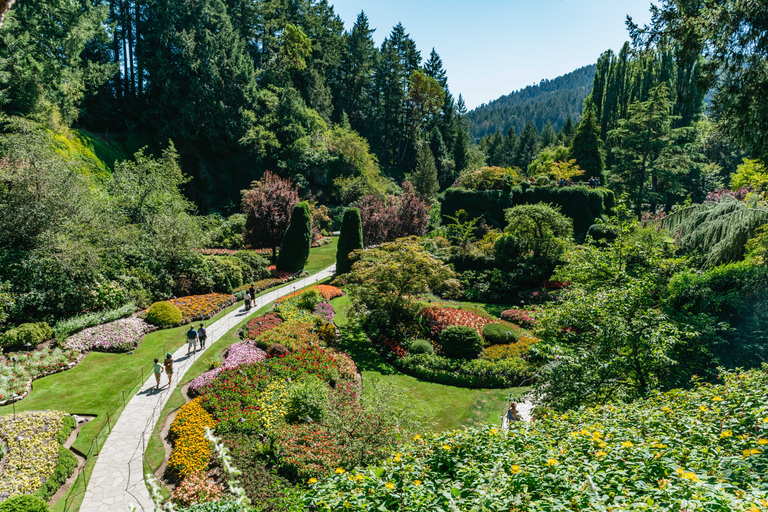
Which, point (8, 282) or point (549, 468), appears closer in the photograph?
point (549, 468)

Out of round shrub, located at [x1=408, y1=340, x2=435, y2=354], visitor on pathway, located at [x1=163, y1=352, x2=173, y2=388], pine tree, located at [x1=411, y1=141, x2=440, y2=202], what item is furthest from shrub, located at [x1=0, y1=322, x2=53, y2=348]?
pine tree, located at [x1=411, y1=141, x2=440, y2=202]

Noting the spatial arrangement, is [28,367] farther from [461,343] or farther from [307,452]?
[461,343]

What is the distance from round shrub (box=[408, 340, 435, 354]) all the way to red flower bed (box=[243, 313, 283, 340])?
612 centimetres

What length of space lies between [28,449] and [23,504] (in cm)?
296

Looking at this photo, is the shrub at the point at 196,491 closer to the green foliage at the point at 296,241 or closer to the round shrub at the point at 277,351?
the round shrub at the point at 277,351

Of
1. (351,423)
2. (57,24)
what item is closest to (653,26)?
(351,423)

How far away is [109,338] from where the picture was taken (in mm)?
15391

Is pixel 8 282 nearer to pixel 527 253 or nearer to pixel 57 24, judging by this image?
pixel 57 24

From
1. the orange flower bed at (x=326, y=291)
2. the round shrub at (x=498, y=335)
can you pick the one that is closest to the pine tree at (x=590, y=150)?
the round shrub at (x=498, y=335)

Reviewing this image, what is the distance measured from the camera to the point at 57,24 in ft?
86.6

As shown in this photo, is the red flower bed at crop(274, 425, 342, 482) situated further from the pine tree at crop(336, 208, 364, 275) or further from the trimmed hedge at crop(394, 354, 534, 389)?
the pine tree at crop(336, 208, 364, 275)

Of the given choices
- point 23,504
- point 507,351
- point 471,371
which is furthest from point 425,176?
point 23,504

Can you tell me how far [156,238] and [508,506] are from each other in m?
22.3

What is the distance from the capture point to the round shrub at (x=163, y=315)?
17.5 metres
